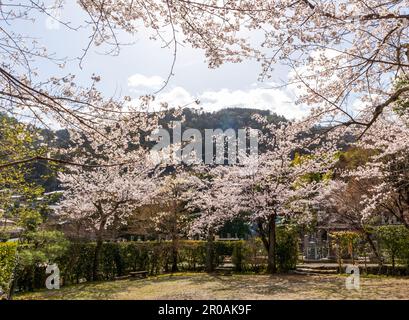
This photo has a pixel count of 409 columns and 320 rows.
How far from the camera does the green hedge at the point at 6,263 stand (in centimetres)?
736

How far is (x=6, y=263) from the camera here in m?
7.52

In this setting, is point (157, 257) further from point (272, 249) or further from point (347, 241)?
point (347, 241)

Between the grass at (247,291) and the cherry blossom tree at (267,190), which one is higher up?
the cherry blossom tree at (267,190)

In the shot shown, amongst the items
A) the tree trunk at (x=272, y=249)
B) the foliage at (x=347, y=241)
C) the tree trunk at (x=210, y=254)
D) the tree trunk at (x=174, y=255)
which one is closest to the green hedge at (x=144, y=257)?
the tree trunk at (x=174, y=255)

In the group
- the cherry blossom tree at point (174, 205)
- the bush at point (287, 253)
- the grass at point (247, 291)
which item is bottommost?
the grass at point (247, 291)

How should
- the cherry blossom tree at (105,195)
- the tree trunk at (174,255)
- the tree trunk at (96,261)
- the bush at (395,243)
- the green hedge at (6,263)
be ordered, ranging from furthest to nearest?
the tree trunk at (174,255), the cherry blossom tree at (105,195), the tree trunk at (96,261), the bush at (395,243), the green hedge at (6,263)

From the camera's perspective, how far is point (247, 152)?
16.2m

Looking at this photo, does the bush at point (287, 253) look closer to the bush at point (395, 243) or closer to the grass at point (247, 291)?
the grass at point (247, 291)

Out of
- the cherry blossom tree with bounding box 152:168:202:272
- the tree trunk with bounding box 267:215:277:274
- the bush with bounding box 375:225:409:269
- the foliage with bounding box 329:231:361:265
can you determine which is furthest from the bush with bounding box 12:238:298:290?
the bush with bounding box 375:225:409:269

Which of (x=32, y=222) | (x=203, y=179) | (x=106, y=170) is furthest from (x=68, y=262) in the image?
(x=203, y=179)

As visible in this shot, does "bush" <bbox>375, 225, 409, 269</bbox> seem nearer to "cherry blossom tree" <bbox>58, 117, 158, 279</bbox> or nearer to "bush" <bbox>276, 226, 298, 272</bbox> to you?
"bush" <bbox>276, 226, 298, 272</bbox>

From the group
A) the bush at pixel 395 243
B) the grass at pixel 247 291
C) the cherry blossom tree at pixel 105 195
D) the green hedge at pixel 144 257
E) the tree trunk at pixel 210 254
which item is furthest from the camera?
the tree trunk at pixel 210 254

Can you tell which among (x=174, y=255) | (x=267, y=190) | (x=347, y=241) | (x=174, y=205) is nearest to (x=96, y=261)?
(x=174, y=255)
